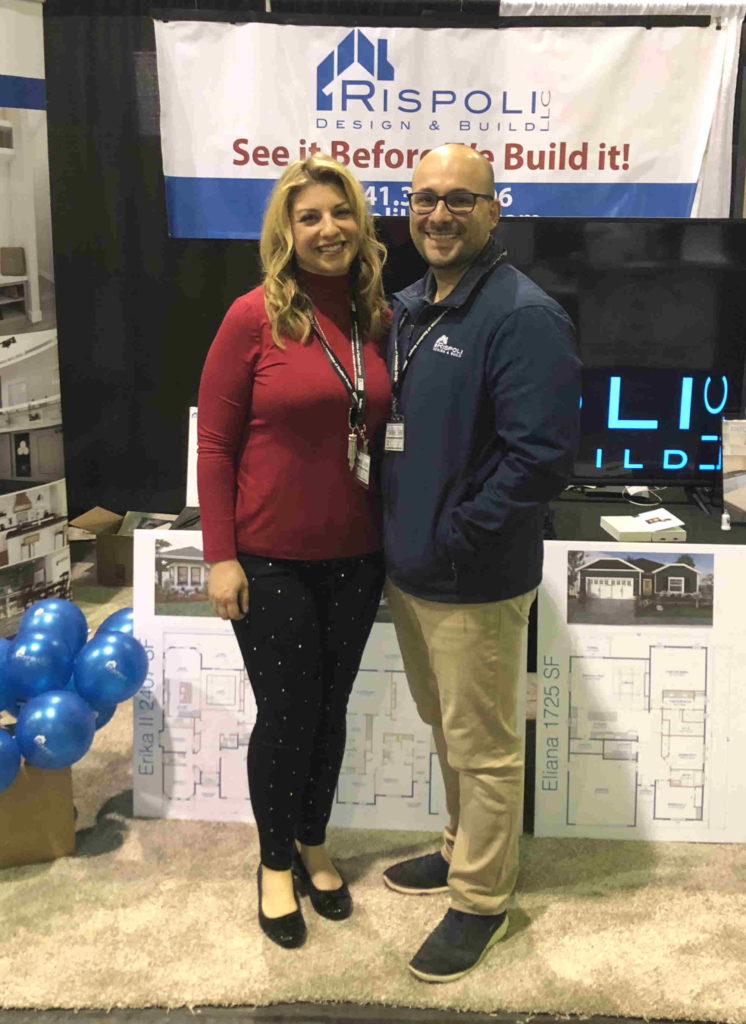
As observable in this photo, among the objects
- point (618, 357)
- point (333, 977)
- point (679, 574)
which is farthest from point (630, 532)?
point (333, 977)

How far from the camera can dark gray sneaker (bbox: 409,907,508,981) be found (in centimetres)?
177

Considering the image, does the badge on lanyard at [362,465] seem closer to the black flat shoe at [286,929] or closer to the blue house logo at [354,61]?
the black flat shoe at [286,929]

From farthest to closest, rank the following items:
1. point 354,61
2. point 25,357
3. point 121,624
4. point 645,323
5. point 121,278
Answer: point 121,278 → point 354,61 → point 25,357 → point 645,323 → point 121,624

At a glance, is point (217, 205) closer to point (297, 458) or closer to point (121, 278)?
point (121, 278)

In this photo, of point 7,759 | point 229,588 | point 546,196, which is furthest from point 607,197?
point 7,759

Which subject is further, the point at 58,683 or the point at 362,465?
the point at 58,683

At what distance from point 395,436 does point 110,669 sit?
0.84m

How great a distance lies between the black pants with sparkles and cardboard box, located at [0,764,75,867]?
502 millimetres

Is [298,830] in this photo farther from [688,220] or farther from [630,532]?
[688,220]

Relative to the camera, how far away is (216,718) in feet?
7.38

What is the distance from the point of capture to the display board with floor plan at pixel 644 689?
215 cm

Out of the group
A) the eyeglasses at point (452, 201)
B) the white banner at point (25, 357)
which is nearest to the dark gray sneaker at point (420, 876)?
the eyeglasses at point (452, 201)

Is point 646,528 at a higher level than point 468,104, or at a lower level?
lower

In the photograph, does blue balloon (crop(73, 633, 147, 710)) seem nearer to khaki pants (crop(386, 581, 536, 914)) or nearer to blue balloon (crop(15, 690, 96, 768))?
blue balloon (crop(15, 690, 96, 768))
